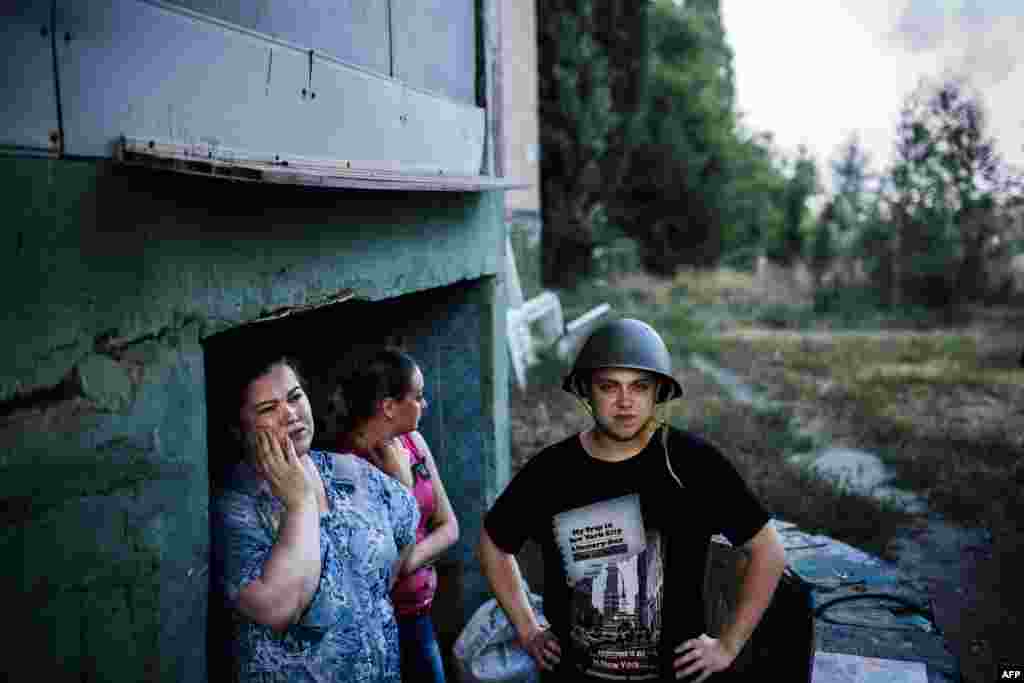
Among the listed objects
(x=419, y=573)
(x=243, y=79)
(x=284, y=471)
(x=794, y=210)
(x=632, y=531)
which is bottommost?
(x=419, y=573)

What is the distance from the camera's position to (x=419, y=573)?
10.0 feet

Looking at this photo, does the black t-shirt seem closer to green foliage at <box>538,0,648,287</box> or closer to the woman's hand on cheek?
the woman's hand on cheek

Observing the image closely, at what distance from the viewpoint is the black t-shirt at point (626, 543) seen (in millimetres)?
2324

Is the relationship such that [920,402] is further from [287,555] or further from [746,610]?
[287,555]

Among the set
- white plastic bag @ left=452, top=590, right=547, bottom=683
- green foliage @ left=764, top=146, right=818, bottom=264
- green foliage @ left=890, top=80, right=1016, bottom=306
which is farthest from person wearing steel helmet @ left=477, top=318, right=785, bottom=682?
green foliage @ left=764, top=146, right=818, bottom=264

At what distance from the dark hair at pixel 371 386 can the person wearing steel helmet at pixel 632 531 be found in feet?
2.29

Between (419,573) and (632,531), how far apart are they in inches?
40.2

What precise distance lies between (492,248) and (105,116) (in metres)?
2.59

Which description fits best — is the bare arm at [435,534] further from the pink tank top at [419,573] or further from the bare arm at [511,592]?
the bare arm at [511,592]

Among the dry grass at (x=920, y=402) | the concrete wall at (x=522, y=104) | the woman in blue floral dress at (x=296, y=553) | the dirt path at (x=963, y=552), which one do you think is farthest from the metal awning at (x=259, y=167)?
the concrete wall at (x=522, y=104)

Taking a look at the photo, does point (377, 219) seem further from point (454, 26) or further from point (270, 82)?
point (454, 26)

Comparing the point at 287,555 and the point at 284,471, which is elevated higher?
the point at 284,471

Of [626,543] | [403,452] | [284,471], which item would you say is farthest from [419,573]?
[284,471]

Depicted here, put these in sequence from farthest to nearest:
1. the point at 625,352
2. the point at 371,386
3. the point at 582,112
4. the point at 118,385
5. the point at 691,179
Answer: the point at 691,179, the point at 582,112, the point at 371,386, the point at 625,352, the point at 118,385
